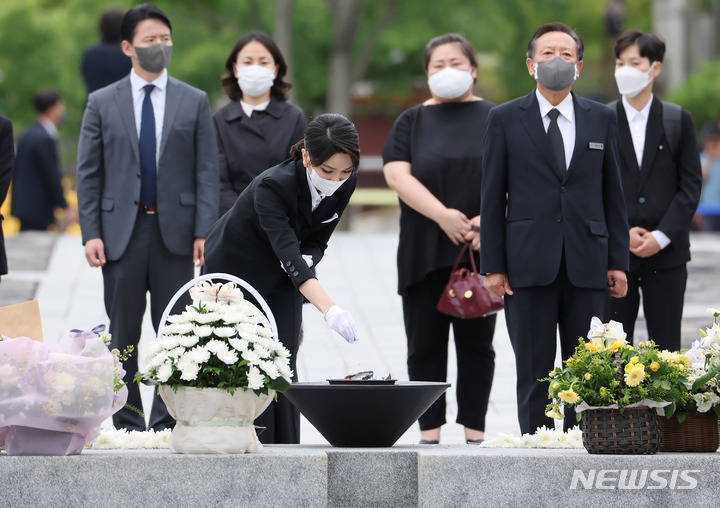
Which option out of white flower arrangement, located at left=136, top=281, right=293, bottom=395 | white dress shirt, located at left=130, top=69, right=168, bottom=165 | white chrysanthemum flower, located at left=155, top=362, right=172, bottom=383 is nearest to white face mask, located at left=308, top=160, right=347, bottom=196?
white flower arrangement, located at left=136, top=281, right=293, bottom=395

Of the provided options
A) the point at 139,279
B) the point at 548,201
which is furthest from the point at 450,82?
the point at 139,279

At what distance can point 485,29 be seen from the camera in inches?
1014

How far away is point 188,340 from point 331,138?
109 centimetres

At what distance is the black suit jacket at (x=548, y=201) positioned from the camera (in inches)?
255

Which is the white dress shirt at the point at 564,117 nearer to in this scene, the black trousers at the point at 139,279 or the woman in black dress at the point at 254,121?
the woman in black dress at the point at 254,121

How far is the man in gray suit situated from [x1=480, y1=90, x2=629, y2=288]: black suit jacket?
5.62 ft

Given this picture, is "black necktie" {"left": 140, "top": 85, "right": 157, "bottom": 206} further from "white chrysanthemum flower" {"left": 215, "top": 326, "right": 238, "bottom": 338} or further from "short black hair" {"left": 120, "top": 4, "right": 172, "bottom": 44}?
"white chrysanthemum flower" {"left": 215, "top": 326, "right": 238, "bottom": 338}

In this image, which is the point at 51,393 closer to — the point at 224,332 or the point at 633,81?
the point at 224,332

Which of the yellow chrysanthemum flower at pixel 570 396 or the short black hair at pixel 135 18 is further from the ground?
the short black hair at pixel 135 18

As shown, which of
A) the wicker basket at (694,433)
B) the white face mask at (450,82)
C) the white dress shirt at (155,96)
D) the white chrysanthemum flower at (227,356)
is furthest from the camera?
the white face mask at (450,82)

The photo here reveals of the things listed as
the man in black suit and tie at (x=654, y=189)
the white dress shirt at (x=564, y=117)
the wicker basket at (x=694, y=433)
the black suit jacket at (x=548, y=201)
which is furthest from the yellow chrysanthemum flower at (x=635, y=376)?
the man in black suit and tie at (x=654, y=189)

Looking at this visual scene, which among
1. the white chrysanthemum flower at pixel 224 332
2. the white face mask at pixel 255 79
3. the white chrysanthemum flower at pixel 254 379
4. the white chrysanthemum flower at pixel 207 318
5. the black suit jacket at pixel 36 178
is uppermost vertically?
the white face mask at pixel 255 79

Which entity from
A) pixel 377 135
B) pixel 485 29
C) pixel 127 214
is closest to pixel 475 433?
pixel 127 214

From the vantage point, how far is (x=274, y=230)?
591cm
